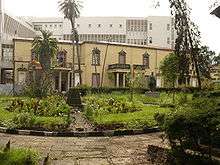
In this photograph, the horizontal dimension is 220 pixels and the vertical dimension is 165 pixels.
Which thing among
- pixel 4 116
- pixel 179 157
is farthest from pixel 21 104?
pixel 179 157

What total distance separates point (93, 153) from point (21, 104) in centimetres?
1086

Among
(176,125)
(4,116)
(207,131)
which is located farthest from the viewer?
(4,116)

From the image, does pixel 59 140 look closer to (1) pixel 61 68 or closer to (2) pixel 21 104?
(2) pixel 21 104

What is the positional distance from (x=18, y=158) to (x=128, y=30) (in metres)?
85.2

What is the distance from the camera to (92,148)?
1180cm

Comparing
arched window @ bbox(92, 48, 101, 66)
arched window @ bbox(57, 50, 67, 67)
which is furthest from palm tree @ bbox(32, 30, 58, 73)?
arched window @ bbox(92, 48, 101, 66)

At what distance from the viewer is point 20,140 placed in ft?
43.8

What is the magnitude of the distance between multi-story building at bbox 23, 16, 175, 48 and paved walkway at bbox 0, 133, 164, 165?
251ft

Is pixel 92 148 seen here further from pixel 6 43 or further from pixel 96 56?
pixel 6 43

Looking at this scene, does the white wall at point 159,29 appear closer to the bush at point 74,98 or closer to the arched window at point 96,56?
the arched window at point 96,56

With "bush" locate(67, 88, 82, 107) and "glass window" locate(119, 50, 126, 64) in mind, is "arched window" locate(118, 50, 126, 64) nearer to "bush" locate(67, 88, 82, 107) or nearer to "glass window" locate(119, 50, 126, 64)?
"glass window" locate(119, 50, 126, 64)

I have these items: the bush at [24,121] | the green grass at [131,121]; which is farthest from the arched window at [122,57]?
the bush at [24,121]

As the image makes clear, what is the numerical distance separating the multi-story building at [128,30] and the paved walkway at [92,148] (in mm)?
76519

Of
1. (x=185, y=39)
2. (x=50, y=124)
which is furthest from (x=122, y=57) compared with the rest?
(x=50, y=124)
